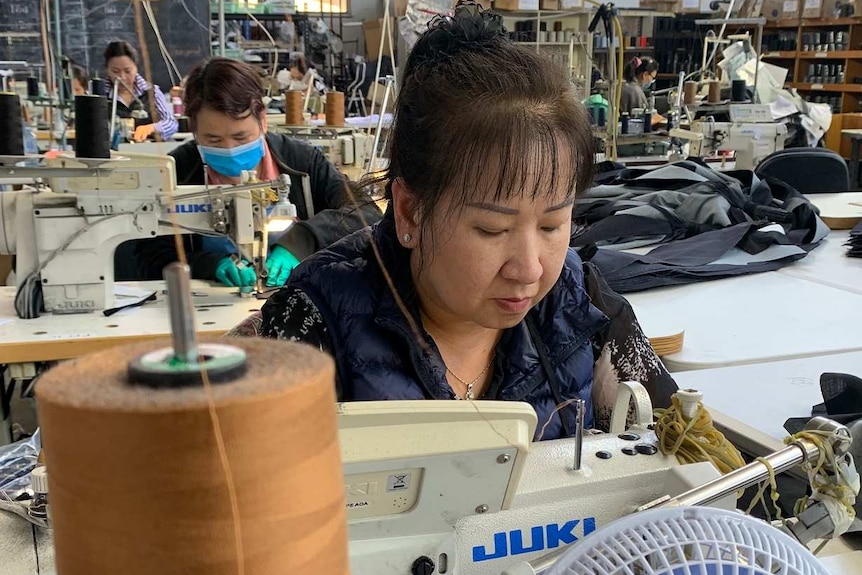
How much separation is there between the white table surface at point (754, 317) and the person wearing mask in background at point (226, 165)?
826 millimetres

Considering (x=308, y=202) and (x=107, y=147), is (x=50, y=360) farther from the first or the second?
(x=308, y=202)

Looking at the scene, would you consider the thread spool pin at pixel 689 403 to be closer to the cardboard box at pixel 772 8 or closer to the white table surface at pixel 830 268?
the white table surface at pixel 830 268

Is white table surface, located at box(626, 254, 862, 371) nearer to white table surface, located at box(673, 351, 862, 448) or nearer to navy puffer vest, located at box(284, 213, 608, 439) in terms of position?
white table surface, located at box(673, 351, 862, 448)

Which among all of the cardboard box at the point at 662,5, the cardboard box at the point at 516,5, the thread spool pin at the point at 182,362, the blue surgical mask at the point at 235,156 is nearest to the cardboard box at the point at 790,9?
the cardboard box at the point at 662,5

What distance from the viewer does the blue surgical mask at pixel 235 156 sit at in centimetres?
216

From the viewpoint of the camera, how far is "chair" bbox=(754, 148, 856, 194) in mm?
3324

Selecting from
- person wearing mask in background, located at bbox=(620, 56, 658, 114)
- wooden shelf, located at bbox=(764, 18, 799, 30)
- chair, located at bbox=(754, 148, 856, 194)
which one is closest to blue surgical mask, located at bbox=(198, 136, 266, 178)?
chair, located at bbox=(754, 148, 856, 194)

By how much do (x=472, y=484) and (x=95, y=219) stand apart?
1.33 m

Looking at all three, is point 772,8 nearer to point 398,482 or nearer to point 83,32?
point 83,32

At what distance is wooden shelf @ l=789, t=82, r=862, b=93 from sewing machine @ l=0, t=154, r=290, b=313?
7053 mm

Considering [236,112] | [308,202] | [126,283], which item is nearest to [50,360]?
[126,283]

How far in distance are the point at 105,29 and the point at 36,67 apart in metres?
0.48

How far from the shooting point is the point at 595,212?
2.59 m

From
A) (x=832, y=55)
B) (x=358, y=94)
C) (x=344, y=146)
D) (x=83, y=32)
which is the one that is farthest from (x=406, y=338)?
(x=832, y=55)
